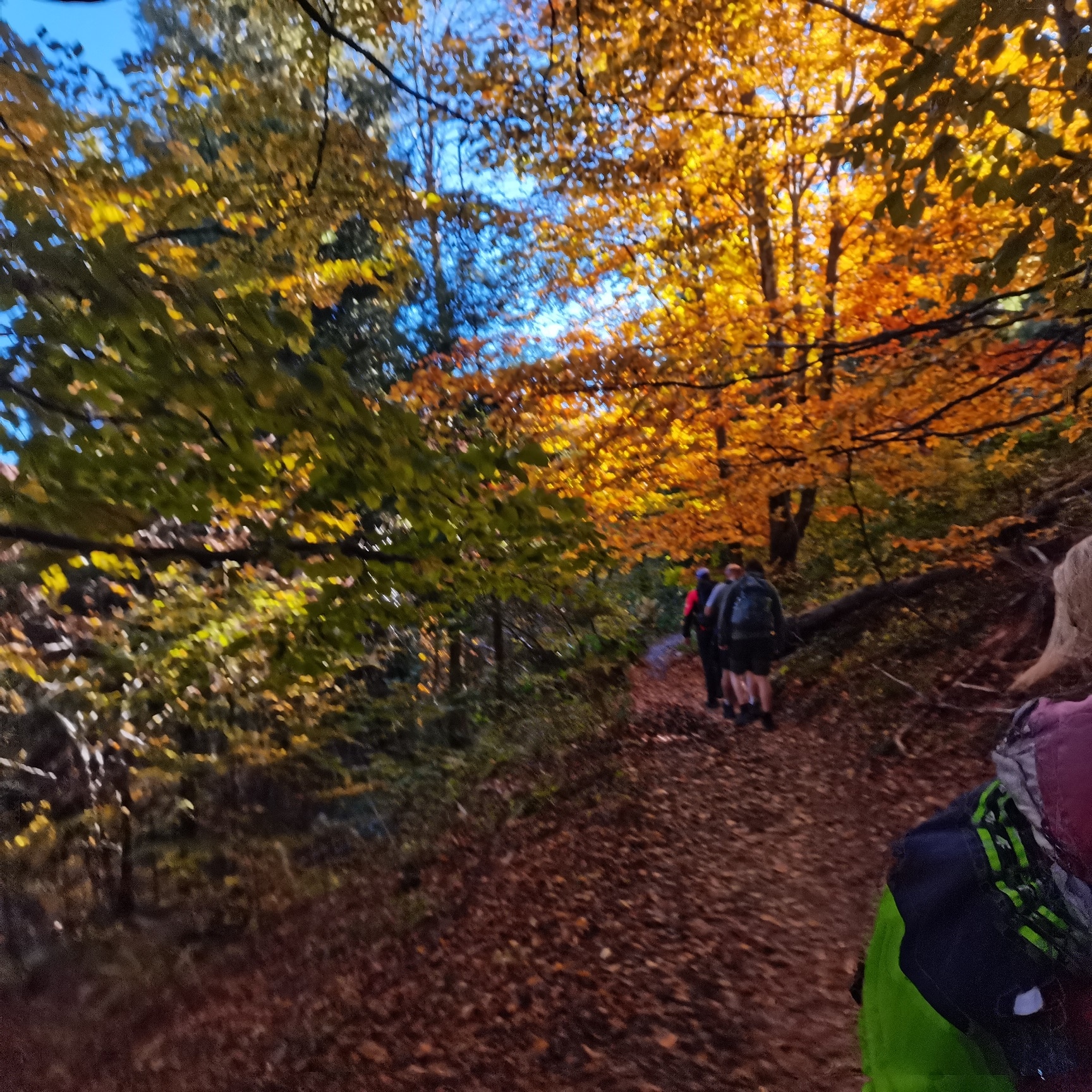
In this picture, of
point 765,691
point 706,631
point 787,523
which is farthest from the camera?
point 787,523

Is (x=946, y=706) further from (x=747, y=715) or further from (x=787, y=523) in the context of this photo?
(x=787, y=523)

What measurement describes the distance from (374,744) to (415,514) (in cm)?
935

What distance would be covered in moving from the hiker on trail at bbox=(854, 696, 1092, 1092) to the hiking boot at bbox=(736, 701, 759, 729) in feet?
26.0

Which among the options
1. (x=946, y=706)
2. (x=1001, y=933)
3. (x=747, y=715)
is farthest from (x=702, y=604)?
(x=1001, y=933)

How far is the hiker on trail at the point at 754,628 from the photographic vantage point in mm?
7859

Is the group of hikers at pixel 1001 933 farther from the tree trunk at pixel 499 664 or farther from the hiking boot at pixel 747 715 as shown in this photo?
the tree trunk at pixel 499 664

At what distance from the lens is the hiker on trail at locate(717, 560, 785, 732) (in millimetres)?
7859

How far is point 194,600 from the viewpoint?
6.80 metres

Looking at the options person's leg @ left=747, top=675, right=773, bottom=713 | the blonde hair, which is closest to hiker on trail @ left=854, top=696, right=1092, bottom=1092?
the blonde hair

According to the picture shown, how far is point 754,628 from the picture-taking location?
7.89 m

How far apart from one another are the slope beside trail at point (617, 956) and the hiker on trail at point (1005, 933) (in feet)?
8.97

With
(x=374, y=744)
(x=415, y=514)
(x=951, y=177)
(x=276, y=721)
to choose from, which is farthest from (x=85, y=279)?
(x=374, y=744)

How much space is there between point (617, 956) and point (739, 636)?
3993 millimetres

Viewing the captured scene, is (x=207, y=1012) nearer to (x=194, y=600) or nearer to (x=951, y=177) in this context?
(x=194, y=600)
